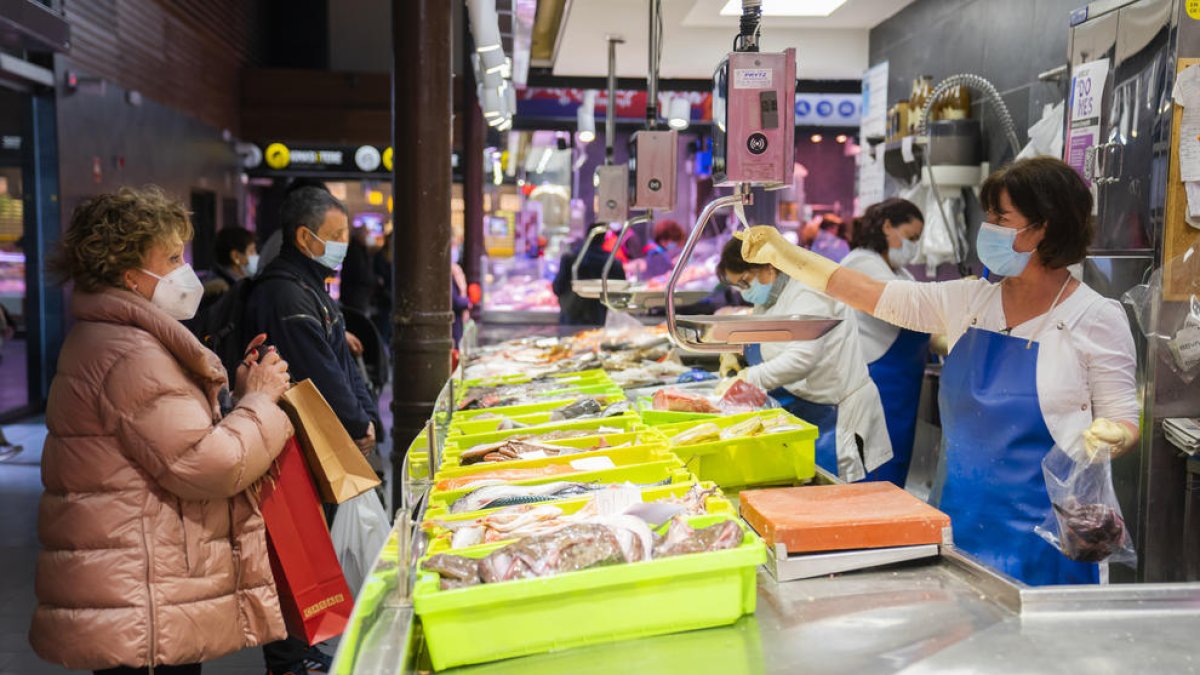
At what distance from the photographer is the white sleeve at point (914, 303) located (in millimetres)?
2971

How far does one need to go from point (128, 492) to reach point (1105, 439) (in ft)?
7.88

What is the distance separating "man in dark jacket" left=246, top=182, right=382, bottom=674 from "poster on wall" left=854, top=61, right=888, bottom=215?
4576 millimetres

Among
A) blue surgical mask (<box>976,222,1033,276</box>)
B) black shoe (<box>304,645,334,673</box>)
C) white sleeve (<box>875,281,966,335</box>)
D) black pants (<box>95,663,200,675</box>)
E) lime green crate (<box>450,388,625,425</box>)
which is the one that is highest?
blue surgical mask (<box>976,222,1033,276</box>)

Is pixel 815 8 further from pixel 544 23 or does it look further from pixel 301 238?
pixel 301 238

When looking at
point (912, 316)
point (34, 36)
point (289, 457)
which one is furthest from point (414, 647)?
point (34, 36)

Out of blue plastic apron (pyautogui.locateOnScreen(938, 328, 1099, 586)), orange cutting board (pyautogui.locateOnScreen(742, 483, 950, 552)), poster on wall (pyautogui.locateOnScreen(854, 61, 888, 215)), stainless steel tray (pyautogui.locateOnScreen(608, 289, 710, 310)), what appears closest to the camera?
orange cutting board (pyautogui.locateOnScreen(742, 483, 950, 552))

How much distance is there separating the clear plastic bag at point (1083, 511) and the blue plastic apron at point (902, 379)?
7.92ft

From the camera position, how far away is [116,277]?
264 cm

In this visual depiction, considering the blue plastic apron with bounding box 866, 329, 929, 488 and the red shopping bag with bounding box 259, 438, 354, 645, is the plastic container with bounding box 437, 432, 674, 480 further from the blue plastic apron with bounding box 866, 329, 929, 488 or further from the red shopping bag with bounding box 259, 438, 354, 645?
the blue plastic apron with bounding box 866, 329, 929, 488

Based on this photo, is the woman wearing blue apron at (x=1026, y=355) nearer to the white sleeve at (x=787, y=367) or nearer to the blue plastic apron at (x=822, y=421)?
the white sleeve at (x=787, y=367)

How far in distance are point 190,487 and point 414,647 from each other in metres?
1.07

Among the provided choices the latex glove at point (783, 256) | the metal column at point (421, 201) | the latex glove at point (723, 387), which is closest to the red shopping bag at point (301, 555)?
the latex glove at point (783, 256)

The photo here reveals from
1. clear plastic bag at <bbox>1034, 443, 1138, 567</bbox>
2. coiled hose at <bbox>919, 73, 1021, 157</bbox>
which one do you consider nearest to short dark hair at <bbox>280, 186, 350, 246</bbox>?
clear plastic bag at <bbox>1034, 443, 1138, 567</bbox>

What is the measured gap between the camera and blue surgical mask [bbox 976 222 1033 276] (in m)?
2.77
